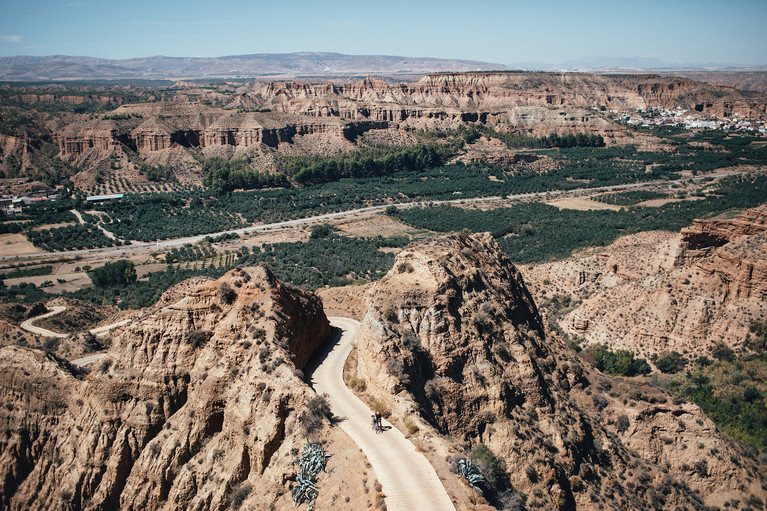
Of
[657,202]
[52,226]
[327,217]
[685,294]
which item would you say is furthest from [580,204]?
[52,226]

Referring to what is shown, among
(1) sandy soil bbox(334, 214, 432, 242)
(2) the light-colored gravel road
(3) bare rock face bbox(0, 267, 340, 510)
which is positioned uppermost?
(3) bare rock face bbox(0, 267, 340, 510)

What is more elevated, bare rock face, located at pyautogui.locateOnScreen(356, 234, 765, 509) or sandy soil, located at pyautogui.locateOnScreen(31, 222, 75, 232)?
bare rock face, located at pyautogui.locateOnScreen(356, 234, 765, 509)

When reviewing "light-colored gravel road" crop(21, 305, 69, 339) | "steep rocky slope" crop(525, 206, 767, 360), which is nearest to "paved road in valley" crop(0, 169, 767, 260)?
"light-colored gravel road" crop(21, 305, 69, 339)

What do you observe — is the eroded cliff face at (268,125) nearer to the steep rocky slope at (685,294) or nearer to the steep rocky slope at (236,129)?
the steep rocky slope at (236,129)

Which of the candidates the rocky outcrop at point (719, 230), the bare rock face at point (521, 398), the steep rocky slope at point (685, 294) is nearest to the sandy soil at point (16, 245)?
the bare rock face at point (521, 398)

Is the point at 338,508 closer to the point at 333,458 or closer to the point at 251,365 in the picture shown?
the point at 333,458

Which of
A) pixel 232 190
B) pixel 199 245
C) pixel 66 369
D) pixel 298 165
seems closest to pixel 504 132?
pixel 298 165

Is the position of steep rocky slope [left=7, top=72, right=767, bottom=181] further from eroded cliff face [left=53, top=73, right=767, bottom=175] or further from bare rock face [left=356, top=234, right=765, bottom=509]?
bare rock face [left=356, top=234, right=765, bottom=509]

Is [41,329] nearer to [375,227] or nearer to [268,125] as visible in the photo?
[375,227]
